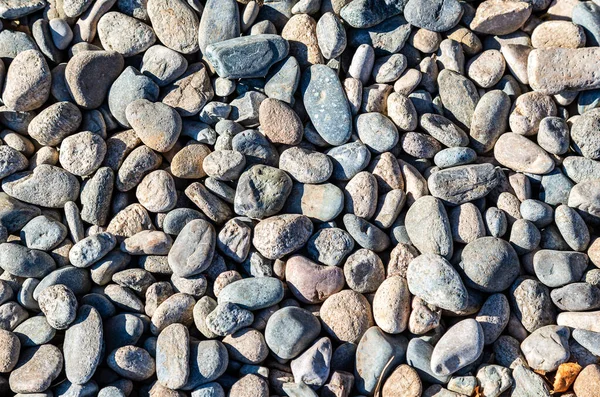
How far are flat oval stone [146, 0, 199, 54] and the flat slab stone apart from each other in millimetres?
1411

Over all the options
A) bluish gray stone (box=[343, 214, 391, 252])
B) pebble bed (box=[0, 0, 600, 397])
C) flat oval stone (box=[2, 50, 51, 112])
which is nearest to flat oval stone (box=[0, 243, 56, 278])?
pebble bed (box=[0, 0, 600, 397])

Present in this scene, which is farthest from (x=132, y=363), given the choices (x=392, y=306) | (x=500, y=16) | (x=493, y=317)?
(x=500, y=16)

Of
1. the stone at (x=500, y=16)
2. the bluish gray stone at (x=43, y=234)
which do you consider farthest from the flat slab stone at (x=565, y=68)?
the bluish gray stone at (x=43, y=234)

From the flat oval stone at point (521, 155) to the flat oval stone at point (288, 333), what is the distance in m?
1.05

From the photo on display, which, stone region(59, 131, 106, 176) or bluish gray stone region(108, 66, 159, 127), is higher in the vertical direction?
bluish gray stone region(108, 66, 159, 127)

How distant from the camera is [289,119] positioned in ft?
7.70

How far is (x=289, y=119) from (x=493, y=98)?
84cm

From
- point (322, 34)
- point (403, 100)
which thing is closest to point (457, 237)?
point (403, 100)

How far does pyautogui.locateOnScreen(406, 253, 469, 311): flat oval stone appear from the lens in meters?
2.09

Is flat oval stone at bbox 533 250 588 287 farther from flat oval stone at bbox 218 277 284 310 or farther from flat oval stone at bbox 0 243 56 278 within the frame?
flat oval stone at bbox 0 243 56 278

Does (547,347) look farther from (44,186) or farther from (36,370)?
(44,186)

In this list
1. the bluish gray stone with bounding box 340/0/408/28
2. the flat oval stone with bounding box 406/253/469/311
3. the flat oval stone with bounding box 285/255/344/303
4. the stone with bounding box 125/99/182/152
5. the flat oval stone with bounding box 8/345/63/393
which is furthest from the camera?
the bluish gray stone with bounding box 340/0/408/28

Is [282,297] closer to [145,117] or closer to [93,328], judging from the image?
[93,328]

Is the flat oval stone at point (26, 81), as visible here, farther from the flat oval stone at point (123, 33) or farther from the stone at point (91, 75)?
the flat oval stone at point (123, 33)
